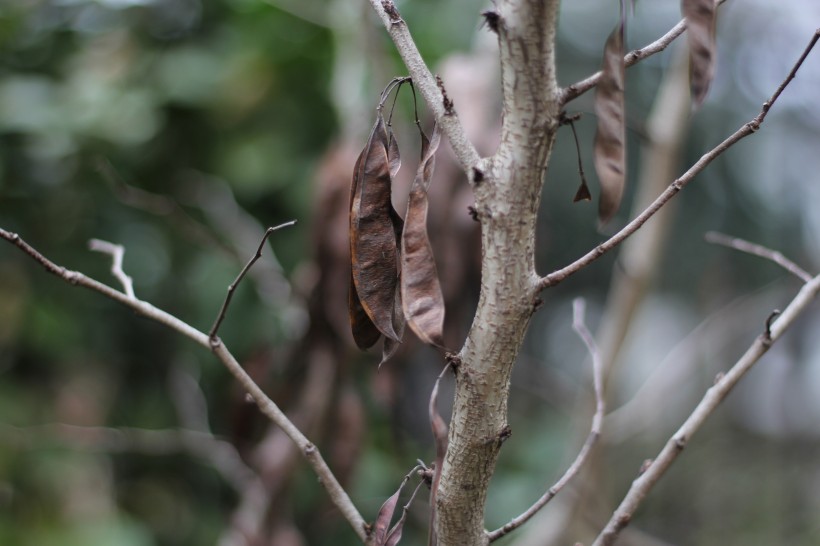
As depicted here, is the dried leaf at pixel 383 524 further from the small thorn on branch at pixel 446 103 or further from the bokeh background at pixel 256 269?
the bokeh background at pixel 256 269

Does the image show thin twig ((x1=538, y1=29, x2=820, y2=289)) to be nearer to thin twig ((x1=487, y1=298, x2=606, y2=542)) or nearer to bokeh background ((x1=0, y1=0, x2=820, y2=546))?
thin twig ((x1=487, y1=298, x2=606, y2=542))

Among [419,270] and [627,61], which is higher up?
[627,61]

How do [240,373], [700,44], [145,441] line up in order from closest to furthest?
1. [700,44]
2. [240,373]
3. [145,441]

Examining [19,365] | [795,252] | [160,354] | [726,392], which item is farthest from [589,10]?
[726,392]

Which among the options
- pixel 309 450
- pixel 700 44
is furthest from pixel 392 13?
pixel 309 450

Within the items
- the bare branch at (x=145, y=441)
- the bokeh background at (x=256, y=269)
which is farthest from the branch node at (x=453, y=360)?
the bare branch at (x=145, y=441)

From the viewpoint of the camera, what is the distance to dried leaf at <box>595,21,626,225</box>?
44 cm

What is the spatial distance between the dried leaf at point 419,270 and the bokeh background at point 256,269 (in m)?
0.70

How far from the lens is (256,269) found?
5.24ft

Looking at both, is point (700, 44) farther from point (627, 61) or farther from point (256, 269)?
point (256, 269)

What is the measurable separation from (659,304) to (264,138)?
1.48 meters

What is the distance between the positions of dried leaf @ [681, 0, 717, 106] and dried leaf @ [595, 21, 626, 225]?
1.4 inches

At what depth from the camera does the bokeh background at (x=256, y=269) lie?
Answer: 1.30 m

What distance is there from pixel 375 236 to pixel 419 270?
43 mm
